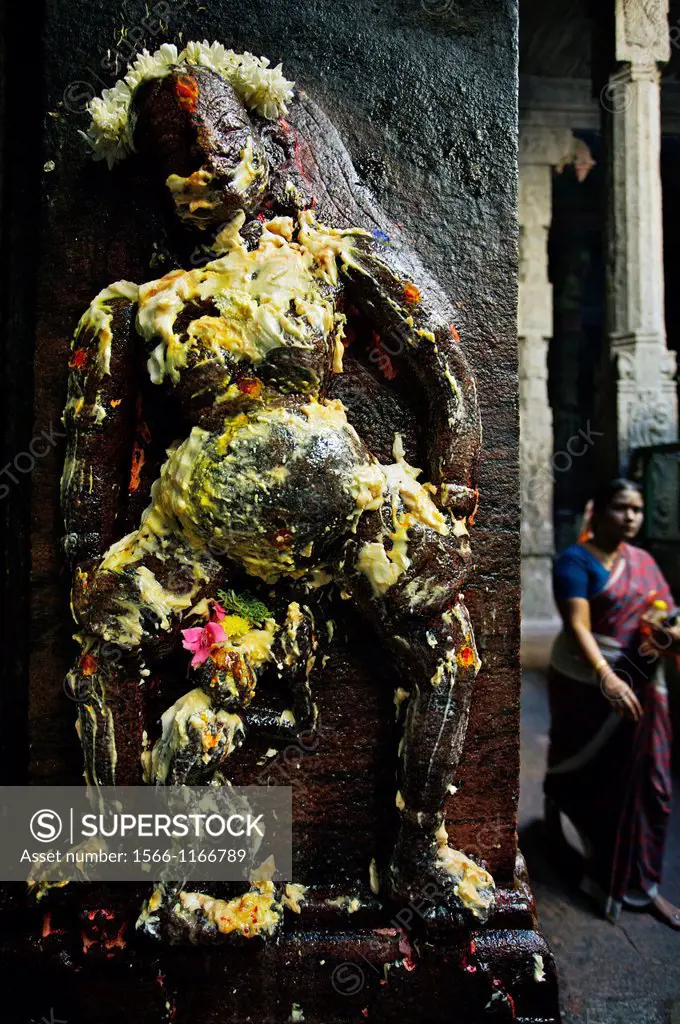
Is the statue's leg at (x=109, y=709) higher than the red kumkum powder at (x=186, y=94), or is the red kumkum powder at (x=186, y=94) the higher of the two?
the red kumkum powder at (x=186, y=94)

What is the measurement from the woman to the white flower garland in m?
2.16

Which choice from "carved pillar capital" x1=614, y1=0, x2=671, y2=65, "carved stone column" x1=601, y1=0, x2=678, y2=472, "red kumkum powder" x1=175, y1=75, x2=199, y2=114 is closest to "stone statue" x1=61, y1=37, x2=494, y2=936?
"red kumkum powder" x1=175, y1=75, x2=199, y2=114

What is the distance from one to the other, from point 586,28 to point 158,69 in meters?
8.23

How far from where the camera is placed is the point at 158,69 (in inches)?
61.7

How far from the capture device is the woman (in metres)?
2.67

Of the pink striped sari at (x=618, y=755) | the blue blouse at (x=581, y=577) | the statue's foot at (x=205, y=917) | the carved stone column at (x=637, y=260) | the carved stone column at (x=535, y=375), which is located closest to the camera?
the statue's foot at (x=205, y=917)

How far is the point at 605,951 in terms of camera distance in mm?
2357

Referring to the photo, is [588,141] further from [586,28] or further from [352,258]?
[352,258]

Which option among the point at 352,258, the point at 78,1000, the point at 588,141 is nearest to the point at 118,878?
the point at 78,1000

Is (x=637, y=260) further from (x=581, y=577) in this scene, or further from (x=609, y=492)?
(x=581, y=577)

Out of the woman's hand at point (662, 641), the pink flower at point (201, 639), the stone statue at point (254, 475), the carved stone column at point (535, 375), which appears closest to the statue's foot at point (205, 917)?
the stone statue at point (254, 475)

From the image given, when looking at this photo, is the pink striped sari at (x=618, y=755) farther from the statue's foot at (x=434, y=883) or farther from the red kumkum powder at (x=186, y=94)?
the red kumkum powder at (x=186, y=94)

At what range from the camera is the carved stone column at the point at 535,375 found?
7.56 metres

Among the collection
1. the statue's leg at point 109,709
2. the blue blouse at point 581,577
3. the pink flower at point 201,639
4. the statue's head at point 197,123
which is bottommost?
the statue's leg at point 109,709
